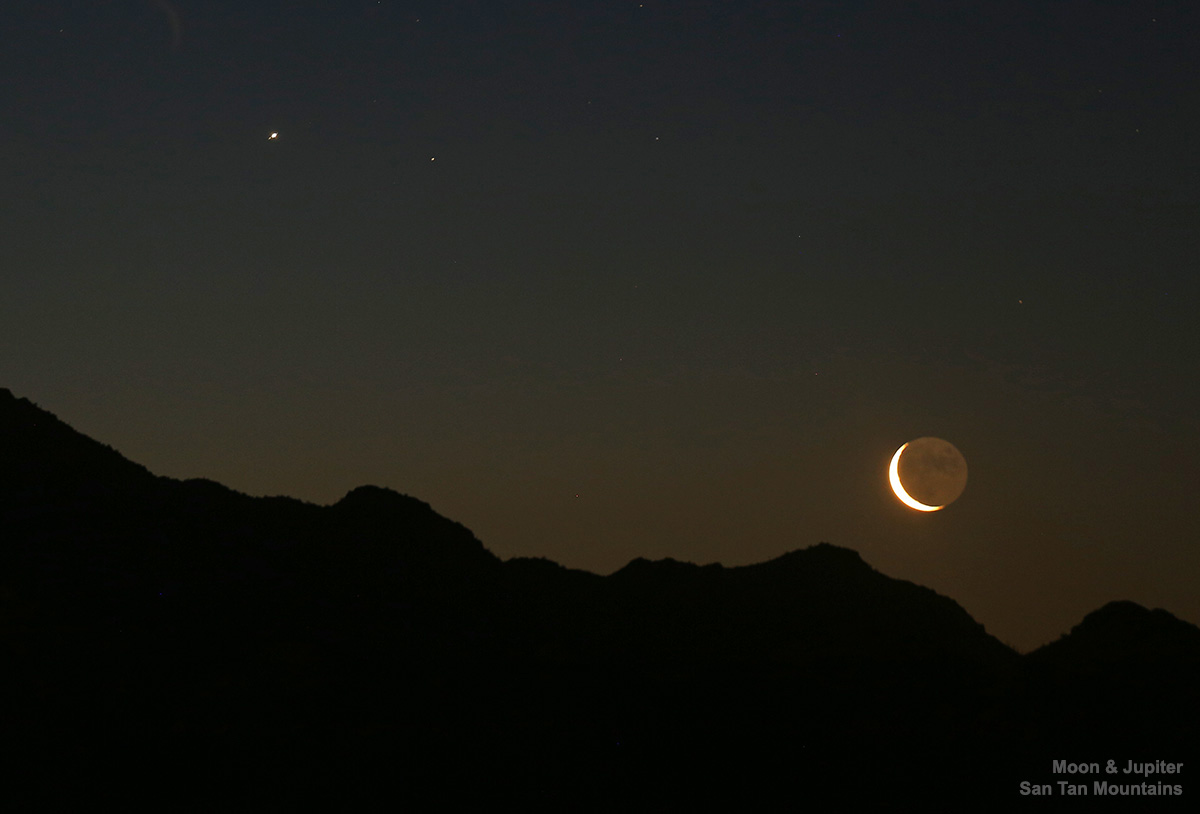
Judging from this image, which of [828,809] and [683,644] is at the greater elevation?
[683,644]

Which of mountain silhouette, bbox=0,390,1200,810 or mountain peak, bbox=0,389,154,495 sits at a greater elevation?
mountain peak, bbox=0,389,154,495

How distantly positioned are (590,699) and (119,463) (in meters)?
29.9

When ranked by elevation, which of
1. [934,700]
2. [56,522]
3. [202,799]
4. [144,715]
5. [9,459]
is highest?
[9,459]

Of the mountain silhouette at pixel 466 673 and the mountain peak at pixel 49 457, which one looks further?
the mountain peak at pixel 49 457

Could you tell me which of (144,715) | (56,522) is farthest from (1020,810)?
(56,522)

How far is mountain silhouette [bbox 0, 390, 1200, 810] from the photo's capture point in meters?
31.3

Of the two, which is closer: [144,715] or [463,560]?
[144,715]

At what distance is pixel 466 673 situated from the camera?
129ft

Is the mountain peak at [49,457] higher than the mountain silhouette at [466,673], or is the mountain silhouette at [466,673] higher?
the mountain peak at [49,457]

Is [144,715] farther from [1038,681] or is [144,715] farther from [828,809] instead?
[1038,681]

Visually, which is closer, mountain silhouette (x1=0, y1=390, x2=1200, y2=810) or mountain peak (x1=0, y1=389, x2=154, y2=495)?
mountain silhouette (x1=0, y1=390, x2=1200, y2=810)

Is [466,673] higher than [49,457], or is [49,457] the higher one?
[49,457]

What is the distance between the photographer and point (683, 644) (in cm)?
4547

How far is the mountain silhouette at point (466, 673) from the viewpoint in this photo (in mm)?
31344
